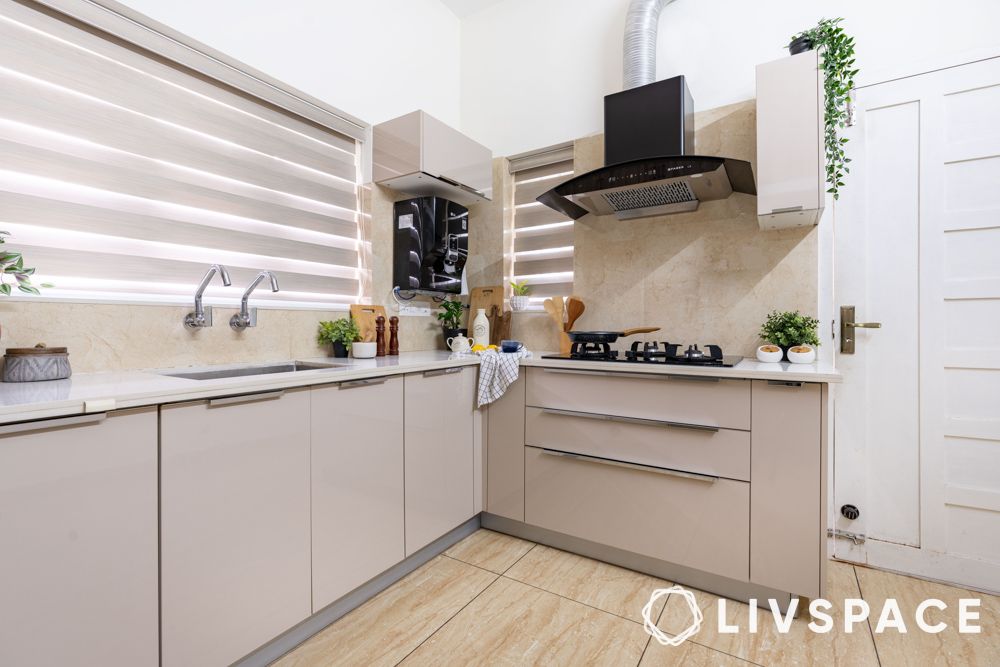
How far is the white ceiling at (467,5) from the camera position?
3211 mm

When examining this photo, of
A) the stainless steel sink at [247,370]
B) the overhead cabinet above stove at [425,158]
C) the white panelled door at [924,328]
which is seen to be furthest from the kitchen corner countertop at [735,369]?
the overhead cabinet above stove at [425,158]

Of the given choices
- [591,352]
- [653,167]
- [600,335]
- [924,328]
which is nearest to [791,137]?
[653,167]

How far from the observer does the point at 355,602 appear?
1.77m

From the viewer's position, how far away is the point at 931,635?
5.33 feet

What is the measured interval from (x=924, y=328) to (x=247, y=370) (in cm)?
290

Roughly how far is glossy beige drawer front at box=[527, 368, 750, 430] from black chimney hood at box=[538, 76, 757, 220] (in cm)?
89

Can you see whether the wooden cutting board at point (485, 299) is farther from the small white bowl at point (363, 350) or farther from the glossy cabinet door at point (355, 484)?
the glossy cabinet door at point (355, 484)

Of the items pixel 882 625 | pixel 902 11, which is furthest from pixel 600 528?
pixel 902 11

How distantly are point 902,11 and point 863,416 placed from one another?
5.94 ft

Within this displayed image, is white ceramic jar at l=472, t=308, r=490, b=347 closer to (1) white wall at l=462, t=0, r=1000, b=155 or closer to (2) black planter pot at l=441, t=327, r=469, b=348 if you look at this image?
(2) black planter pot at l=441, t=327, r=469, b=348

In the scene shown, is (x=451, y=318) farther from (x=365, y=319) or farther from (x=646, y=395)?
(x=646, y=395)

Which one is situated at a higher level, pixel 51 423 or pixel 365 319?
pixel 365 319

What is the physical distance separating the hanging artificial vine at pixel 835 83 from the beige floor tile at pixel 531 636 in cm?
205

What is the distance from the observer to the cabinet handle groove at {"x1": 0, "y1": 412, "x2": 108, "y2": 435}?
3.07 ft
